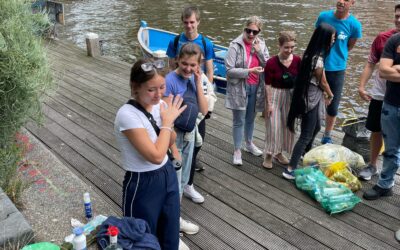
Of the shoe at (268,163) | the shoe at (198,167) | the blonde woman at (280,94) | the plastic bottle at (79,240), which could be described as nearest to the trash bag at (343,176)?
the blonde woman at (280,94)

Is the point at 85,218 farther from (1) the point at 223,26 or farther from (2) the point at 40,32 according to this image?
(1) the point at 223,26

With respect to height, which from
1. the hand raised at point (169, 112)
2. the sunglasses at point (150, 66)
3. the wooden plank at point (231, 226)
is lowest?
the wooden plank at point (231, 226)

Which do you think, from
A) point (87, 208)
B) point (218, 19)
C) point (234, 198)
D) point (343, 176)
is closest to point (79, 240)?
point (87, 208)

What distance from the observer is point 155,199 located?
2367 mm

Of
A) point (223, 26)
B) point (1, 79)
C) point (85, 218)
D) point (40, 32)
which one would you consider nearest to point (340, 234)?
point (85, 218)

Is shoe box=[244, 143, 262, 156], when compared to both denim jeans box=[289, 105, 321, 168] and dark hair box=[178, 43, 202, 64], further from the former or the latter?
dark hair box=[178, 43, 202, 64]

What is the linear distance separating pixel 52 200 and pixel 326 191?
250 cm

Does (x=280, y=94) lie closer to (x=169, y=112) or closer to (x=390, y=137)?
(x=390, y=137)

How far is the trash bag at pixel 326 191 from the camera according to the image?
353 cm

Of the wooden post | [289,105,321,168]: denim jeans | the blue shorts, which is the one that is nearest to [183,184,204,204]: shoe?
[289,105,321,168]: denim jeans

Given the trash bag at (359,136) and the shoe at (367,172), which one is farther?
the trash bag at (359,136)

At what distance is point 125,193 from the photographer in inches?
95.1

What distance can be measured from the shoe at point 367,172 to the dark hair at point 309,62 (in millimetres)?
1028

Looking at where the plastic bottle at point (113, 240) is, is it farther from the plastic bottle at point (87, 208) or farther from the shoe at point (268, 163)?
the shoe at point (268, 163)
